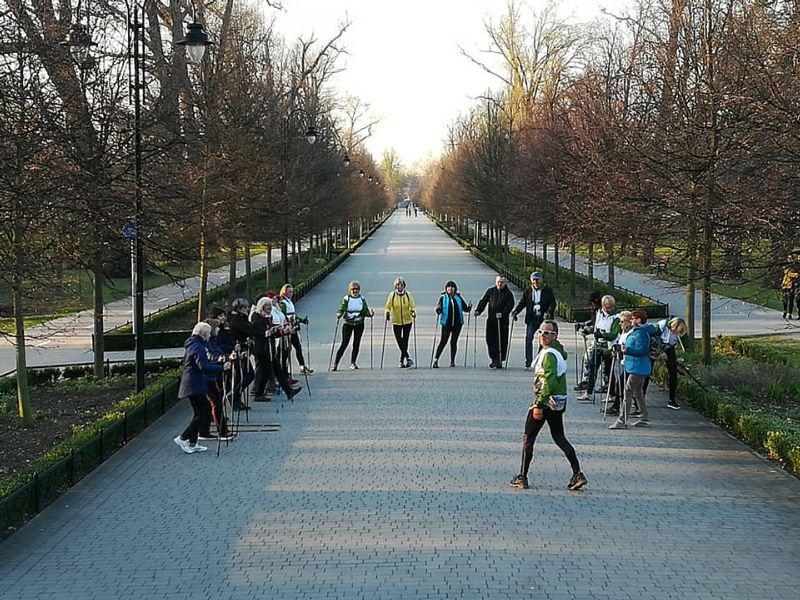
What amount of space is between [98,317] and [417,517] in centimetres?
706

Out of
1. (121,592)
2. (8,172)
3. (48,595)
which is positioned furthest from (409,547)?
(8,172)

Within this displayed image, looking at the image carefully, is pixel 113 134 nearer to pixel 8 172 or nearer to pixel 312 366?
pixel 8 172

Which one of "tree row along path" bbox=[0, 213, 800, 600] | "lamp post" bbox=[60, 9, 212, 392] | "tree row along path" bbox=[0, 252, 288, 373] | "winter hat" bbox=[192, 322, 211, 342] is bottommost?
"tree row along path" bbox=[0, 252, 288, 373]

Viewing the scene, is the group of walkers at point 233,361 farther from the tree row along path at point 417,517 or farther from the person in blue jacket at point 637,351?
the person in blue jacket at point 637,351

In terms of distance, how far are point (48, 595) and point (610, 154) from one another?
15.2 metres

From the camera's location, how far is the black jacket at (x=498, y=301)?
53.5ft

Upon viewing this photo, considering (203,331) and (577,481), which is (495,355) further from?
(577,481)

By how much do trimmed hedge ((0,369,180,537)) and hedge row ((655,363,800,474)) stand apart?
7.47 metres

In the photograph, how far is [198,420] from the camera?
10805 millimetres

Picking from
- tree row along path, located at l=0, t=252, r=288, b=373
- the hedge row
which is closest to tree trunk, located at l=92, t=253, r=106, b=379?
tree row along path, located at l=0, t=252, r=288, b=373

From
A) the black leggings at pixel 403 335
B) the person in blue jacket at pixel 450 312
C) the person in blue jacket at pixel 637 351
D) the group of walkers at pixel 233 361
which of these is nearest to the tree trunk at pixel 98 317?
the group of walkers at pixel 233 361

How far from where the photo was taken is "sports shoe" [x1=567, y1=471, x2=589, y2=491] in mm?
9094

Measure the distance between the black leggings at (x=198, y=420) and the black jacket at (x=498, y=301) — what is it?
6.66 m

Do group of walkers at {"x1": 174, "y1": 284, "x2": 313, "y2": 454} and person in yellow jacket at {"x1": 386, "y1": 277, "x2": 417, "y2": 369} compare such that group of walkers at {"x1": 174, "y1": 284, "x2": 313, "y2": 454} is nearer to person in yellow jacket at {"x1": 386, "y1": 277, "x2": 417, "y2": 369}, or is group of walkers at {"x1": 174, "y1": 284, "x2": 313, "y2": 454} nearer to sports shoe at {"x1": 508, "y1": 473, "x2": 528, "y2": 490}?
person in yellow jacket at {"x1": 386, "y1": 277, "x2": 417, "y2": 369}
